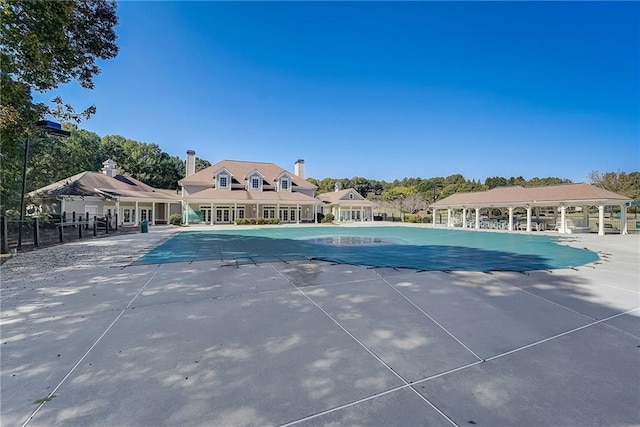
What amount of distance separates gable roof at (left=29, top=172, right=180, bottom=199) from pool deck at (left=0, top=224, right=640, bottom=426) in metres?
23.9

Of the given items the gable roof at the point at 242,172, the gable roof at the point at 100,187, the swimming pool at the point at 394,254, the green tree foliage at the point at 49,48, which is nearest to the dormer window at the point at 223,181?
the gable roof at the point at 242,172

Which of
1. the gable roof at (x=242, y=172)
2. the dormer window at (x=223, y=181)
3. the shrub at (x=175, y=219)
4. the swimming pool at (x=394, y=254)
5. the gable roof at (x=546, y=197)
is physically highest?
the gable roof at (x=242, y=172)

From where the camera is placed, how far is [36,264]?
833cm

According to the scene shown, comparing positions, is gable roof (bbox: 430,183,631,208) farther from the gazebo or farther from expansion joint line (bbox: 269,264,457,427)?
expansion joint line (bbox: 269,264,457,427)

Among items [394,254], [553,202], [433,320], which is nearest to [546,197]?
[553,202]

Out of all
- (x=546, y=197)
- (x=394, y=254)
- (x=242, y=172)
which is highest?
(x=242, y=172)

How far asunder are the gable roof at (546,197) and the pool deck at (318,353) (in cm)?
2082

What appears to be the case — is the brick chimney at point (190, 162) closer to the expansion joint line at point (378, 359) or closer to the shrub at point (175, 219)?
the shrub at point (175, 219)

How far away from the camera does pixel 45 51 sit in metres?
8.09

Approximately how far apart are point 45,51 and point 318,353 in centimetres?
1070

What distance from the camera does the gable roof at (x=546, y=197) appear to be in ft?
70.9

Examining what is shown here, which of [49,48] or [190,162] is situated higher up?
[190,162]

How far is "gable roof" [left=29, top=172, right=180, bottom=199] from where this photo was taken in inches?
980

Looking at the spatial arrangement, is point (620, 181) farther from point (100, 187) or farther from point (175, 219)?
point (100, 187)
